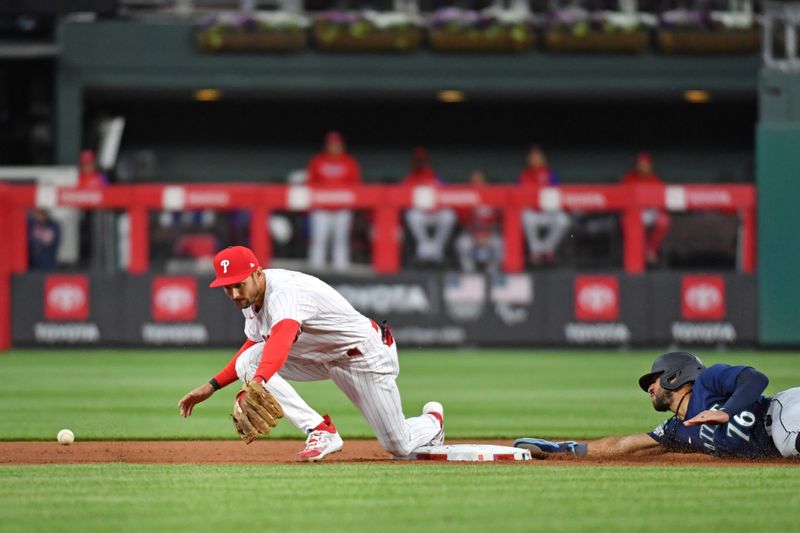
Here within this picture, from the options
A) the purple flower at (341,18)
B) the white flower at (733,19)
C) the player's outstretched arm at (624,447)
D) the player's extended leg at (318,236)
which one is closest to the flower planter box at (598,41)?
the white flower at (733,19)

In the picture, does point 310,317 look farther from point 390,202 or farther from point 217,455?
point 390,202

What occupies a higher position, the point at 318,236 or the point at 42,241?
the point at 318,236

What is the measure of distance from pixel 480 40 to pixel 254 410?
16.6 meters

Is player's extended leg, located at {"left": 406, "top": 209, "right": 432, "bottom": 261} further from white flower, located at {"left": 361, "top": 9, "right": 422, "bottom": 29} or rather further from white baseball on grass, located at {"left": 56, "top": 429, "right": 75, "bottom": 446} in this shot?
white baseball on grass, located at {"left": 56, "top": 429, "right": 75, "bottom": 446}

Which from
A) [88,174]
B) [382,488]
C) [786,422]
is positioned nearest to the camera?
[382,488]

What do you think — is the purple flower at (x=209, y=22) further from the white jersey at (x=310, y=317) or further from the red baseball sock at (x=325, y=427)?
the red baseball sock at (x=325, y=427)

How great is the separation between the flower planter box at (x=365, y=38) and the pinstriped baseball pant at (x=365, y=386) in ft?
50.4

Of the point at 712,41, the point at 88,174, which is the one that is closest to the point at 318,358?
the point at 88,174

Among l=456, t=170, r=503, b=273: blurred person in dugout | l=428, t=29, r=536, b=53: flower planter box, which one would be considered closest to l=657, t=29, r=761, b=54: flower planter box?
l=428, t=29, r=536, b=53: flower planter box

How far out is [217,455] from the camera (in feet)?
32.3

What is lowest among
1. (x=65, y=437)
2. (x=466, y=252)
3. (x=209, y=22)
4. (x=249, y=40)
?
(x=466, y=252)

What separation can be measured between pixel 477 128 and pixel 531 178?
4990 millimetres

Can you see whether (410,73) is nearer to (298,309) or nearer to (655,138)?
(655,138)

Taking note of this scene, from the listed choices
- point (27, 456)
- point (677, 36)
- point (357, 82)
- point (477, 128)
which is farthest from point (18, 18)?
point (27, 456)
